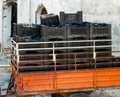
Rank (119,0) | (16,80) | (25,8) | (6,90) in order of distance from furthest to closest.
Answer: (25,8), (119,0), (6,90), (16,80)

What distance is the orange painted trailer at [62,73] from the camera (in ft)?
27.6

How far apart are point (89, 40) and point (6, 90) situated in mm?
2354

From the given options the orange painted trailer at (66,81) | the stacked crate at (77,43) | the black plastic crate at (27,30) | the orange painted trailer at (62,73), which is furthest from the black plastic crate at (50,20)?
the orange painted trailer at (66,81)

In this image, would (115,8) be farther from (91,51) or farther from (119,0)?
(91,51)

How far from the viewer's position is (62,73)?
28.3 ft

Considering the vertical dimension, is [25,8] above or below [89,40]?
above

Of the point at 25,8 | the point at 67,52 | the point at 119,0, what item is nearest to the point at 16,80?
the point at 67,52

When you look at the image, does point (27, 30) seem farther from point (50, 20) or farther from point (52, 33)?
point (52, 33)

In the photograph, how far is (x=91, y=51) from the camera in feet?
29.7

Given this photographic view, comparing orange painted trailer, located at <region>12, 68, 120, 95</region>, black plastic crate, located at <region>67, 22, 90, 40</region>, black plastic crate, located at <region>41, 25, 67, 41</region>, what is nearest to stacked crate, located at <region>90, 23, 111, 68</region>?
black plastic crate, located at <region>67, 22, 90, 40</region>

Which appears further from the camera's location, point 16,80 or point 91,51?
point 91,51

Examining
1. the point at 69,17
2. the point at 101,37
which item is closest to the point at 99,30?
the point at 101,37

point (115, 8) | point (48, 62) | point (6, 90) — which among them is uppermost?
point (115, 8)

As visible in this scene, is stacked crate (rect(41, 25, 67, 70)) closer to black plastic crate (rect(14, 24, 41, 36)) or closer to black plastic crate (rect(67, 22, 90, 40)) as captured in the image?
black plastic crate (rect(67, 22, 90, 40))
